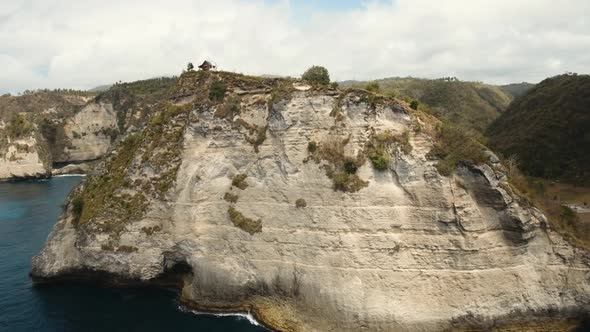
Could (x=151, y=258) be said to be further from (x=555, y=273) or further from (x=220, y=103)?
(x=555, y=273)

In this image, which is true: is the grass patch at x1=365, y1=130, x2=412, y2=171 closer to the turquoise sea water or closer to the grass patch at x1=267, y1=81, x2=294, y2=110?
the grass patch at x1=267, y1=81, x2=294, y2=110

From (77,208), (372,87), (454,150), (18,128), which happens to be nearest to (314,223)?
(454,150)

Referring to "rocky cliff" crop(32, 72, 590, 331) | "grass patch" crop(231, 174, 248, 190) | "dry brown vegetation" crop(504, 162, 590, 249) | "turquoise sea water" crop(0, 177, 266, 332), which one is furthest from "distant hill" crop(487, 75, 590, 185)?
"turquoise sea water" crop(0, 177, 266, 332)

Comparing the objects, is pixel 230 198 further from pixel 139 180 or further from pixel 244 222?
pixel 139 180

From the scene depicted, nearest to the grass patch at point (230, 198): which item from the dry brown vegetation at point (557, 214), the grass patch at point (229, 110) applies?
the grass patch at point (229, 110)

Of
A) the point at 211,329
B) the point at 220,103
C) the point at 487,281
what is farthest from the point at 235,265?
the point at 487,281

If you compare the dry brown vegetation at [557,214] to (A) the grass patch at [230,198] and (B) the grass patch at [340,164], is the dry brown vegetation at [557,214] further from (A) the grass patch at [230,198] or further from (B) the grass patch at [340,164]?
(A) the grass patch at [230,198]
